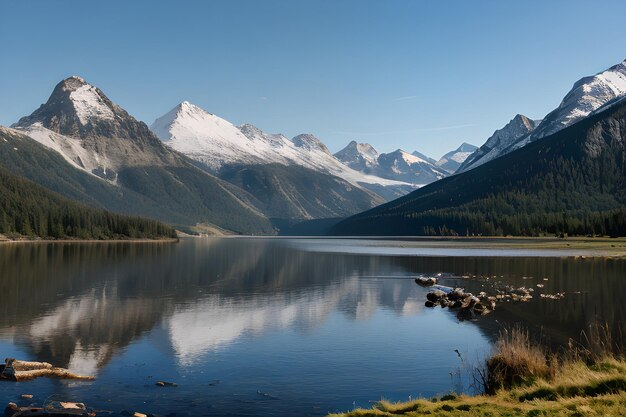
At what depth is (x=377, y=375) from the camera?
38.4 m

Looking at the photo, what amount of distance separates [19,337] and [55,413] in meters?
23.7

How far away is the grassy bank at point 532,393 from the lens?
23.5 m

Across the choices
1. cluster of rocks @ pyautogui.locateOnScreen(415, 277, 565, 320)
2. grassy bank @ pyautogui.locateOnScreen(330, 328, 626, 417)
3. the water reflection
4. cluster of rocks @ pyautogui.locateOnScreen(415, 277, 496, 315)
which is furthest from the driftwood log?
cluster of rocks @ pyautogui.locateOnScreen(415, 277, 496, 315)

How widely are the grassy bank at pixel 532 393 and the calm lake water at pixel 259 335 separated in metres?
3.38

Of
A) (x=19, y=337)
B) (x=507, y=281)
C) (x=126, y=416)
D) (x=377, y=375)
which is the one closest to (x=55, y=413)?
(x=126, y=416)

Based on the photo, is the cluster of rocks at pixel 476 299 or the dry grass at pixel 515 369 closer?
the dry grass at pixel 515 369

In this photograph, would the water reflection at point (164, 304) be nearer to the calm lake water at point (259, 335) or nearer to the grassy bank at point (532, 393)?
the calm lake water at point (259, 335)

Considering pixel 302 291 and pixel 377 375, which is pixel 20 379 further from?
pixel 302 291

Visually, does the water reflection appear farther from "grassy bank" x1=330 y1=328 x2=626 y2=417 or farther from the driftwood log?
"grassy bank" x1=330 y1=328 x2=626 y2=417

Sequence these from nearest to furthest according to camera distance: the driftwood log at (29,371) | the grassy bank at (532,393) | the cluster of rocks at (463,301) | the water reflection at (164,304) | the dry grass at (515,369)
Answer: the grassy bank at (532,393) < the dry grass at (515,369) < the driftwood log at (29,371) < the water reflection at (164,304) < the cluster of rocks at (463,301)

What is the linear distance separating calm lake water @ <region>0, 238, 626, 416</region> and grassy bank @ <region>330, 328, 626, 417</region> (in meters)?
3.38

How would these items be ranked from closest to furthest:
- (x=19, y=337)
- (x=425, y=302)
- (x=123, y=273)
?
1. (x=19, y=337)
2. (x=425, y=302)
3. (x=123, y=273)

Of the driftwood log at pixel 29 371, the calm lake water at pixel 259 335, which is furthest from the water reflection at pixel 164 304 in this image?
the driftwood log at pixel 29 371

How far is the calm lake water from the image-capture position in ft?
111
